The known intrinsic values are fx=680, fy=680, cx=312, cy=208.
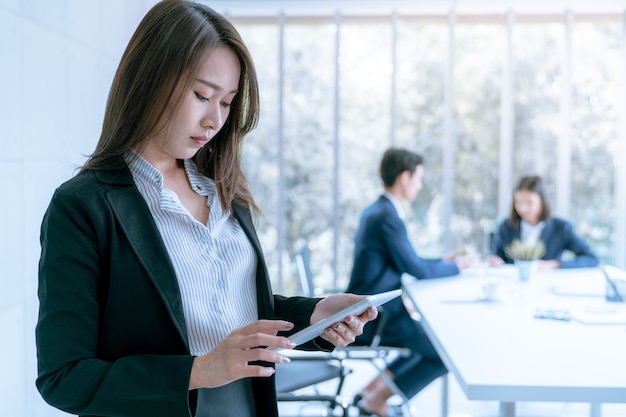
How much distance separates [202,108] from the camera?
3.98ft

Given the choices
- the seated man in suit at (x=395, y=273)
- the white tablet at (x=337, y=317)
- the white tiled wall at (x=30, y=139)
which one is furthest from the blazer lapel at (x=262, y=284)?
the seated man in suit at (x=395, y=273)

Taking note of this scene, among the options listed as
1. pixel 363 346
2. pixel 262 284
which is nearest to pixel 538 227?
pixel 363 346

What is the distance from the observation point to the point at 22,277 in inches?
93.4

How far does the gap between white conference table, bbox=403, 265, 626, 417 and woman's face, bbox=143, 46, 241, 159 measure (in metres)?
0.99

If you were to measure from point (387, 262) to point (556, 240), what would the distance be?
1292 mm

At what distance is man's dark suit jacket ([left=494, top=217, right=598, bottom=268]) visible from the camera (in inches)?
166

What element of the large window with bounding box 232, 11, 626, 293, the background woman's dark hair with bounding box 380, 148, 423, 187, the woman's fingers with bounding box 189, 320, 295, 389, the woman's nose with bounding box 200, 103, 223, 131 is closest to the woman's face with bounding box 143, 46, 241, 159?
the woman's nose with bounding box 200, 103, 223, 131

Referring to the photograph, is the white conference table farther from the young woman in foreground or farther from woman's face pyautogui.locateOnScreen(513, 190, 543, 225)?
woman's face pyautogui.locateOnScreen(513, 190, 543, 225)

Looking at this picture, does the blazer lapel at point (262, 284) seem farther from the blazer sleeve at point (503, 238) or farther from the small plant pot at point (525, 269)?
the blazer sleeve at point (503, 238)

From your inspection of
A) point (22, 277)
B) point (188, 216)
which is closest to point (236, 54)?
point (188, 216)

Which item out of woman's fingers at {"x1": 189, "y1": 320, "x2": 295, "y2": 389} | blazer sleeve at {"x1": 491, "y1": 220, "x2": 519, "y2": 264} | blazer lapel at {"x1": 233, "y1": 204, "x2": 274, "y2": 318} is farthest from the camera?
blazer sleeve at {"x1": 491, "y1": 220, "x2": 519, "y2": 264}

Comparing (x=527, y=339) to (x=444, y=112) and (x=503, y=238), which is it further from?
(x=444, y=112)

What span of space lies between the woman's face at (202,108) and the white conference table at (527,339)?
3.25ft

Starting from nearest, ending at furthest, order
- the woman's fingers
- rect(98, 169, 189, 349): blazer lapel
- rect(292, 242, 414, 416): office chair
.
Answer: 1. the woman's fingers
2. rect(98, 169, 189, 349): blazer lapel
3. rect(292, 242, 414, 416): office chair
